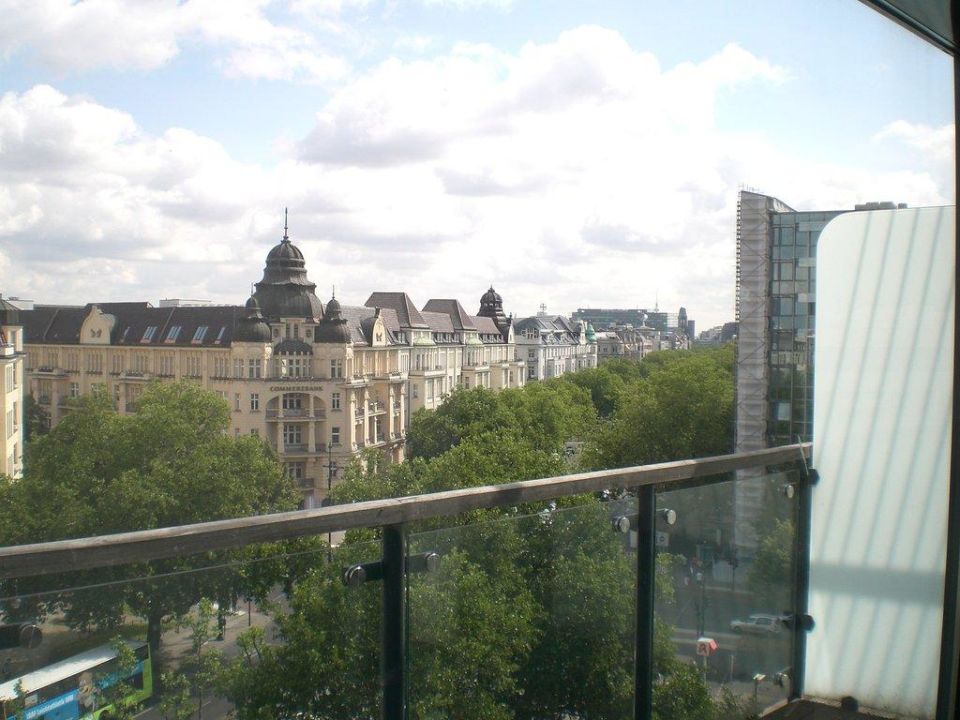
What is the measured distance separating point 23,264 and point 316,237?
9.00 meters

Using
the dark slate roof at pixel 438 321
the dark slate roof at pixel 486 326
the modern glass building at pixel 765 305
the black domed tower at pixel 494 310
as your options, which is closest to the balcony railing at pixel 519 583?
the modern glass building at pixel 765 305

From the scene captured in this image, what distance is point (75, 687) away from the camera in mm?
939

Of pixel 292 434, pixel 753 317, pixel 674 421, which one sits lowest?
pixel 292 434

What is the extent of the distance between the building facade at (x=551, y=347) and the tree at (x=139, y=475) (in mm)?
20948

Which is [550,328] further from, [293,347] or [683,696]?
[683,696]

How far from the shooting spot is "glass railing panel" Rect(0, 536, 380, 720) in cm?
90

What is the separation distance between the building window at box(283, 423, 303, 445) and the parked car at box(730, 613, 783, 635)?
1712cm

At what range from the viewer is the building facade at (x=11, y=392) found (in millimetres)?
10641

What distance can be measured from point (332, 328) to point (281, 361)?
5.93 ft

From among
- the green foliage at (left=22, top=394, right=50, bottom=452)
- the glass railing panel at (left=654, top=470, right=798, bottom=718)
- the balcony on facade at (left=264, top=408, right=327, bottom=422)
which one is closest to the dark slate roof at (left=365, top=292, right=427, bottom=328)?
the balcony on facade at (left=264, top=408, right=327, bottom=422)

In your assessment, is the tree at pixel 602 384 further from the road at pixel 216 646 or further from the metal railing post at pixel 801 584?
the road at pixel 216 646

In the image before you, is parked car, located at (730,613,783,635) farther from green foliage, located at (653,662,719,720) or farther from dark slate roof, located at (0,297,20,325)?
dark slate roof, located at (0,297,20,325)

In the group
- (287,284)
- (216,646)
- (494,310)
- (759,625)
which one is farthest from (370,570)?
Answer: (494,310)

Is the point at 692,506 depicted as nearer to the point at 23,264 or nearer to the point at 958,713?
the point at 958,713
